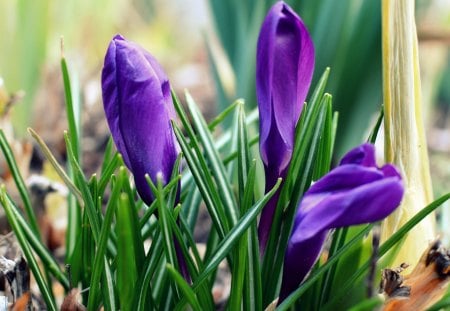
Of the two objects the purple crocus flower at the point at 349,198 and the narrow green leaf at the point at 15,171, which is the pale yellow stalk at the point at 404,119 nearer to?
the purple crocus flower at the point at 349,198

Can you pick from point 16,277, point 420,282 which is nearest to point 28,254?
point 16,277

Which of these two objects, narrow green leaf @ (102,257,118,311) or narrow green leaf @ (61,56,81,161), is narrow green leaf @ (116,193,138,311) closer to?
narrow green leaf @ (102,257,118,311)

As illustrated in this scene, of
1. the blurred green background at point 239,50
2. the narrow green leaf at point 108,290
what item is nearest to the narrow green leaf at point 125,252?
the narrow green leaf at point 108,290

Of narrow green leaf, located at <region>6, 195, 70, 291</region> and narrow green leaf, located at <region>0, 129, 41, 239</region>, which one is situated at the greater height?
narrow green leaf, located at <region>0, 129, 41, 239</region>

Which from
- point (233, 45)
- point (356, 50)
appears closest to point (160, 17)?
point (233, 45)

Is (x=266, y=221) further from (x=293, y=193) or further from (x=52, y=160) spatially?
(x=52, y=160)

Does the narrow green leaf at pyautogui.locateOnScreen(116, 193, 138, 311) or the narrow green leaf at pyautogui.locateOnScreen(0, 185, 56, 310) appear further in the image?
the narrow green leaf at pyautogui.locateOnScreen(0, 185, 56, 310)

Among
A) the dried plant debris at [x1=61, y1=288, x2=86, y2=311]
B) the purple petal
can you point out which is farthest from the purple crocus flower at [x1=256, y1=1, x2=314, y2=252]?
the dried plant debris at [x1=61, y1=288, x2=86, y2=311]
